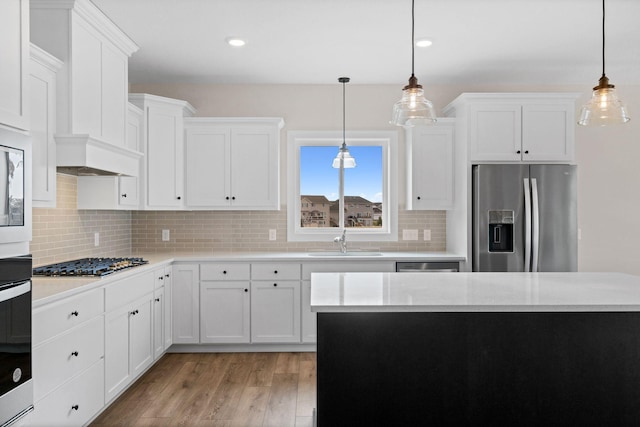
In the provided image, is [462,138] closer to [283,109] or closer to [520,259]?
[520,259]

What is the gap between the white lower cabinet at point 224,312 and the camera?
420 cm

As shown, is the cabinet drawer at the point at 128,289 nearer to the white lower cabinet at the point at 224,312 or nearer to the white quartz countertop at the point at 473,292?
the white lower cabinet at the point at 224,312

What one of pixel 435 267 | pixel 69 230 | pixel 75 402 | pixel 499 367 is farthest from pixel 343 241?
pixel 75 402

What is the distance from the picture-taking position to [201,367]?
389cm

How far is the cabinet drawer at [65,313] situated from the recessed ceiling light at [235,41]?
204cm

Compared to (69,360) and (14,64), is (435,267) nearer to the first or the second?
(69,360)

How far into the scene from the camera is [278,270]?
4.24m

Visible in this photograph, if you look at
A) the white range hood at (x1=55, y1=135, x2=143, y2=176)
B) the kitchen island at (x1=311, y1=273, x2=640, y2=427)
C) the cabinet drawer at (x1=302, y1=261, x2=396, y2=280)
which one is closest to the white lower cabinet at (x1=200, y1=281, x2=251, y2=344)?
the cabinet drawer at (x1=302, y1=261, x2=396, y2=280)

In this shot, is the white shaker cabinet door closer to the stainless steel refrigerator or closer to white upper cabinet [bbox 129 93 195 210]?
white upper cabinet [bbox 129 93 195 210]

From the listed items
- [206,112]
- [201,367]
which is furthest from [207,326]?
[206,112]

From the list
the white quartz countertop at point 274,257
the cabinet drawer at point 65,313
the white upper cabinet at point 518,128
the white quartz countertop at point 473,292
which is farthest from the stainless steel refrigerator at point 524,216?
the cabinet drawer at point 65,313

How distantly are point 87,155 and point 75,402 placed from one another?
4.50ft

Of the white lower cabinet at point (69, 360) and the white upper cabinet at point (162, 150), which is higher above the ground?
the white upper cabinet at point (162, 150)

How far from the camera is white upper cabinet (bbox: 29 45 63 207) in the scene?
2.58m
